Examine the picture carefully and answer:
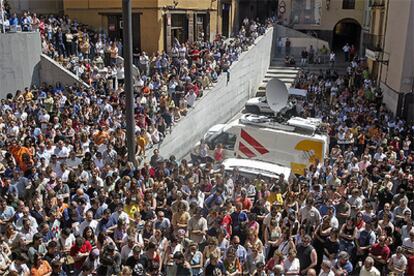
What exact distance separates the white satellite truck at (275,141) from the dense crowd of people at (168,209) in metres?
0.66

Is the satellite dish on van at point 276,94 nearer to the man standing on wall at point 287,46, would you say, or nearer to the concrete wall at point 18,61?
the concrete wall at point 18,61

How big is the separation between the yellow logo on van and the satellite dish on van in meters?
2.83

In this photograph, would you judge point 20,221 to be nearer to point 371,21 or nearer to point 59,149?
point 59,149

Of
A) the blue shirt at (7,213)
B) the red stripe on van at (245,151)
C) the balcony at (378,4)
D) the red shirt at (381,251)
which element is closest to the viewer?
the red shirt at (381,251)

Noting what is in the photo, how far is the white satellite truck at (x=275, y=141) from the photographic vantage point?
1625 centimetres

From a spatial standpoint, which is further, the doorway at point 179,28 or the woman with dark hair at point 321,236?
the doorway at point 179,28

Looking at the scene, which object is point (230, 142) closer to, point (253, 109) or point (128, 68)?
point (128, 68)

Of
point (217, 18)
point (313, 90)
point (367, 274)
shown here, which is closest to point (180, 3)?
point (217, 18)

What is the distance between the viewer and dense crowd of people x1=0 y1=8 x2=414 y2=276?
8.53 meters

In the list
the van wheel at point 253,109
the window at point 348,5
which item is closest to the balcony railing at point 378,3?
the window at point 348,5

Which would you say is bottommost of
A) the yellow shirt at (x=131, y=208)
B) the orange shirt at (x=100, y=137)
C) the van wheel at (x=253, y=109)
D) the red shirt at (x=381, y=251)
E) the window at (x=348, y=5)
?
the van wheel at (x=253, y=109)

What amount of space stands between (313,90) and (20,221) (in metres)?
21.3

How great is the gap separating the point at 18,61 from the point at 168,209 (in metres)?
12.3

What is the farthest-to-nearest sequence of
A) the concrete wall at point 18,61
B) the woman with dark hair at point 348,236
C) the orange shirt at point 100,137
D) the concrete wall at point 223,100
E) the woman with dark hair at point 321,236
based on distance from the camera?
the concrete wall at point 223,100, the concrete wall at point 18,61, the orange shirt at point 100,137, the woman with dark hair at point 348,236, the woman with dark hair at point 321,236
